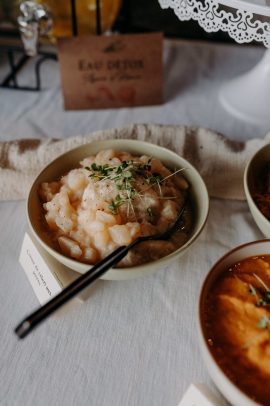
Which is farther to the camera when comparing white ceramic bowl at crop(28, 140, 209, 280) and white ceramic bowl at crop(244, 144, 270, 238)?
white ceramic bowl at crop(244, 144, 270, 238)

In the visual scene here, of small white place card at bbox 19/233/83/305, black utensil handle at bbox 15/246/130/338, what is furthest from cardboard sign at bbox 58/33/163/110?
black utensil handle at bbox 15/246/130/338

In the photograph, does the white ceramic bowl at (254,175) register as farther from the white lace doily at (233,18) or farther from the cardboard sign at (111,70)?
the cardboard sign at (111,70)

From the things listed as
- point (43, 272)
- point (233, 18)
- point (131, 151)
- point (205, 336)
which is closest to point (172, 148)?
point (131, 151)

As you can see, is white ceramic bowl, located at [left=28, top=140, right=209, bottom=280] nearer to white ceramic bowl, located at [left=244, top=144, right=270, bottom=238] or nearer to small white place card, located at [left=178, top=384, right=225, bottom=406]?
white ceramic bowl, located at [left=244, top=144, right=270, bottom=238]

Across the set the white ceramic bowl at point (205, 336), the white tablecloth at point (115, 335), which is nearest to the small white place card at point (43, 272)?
the white tablecloth at point (115, 335)

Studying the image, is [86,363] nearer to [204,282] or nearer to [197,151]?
[204,282]

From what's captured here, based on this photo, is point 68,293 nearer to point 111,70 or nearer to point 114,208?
point 114,208
